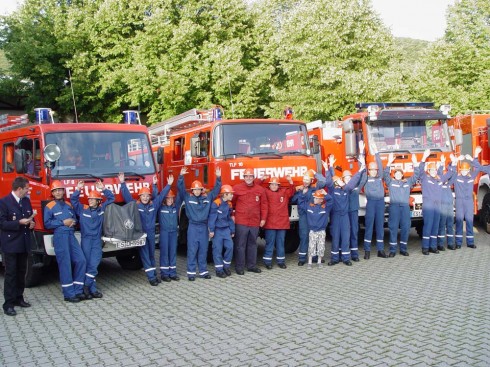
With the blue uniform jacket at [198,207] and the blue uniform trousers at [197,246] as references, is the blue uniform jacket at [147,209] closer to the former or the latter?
the blue uniform jacket at [198,207]

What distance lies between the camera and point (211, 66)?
22594mm

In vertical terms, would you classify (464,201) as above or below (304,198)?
below

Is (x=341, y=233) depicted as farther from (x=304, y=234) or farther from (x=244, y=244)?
(x=244, y=244)

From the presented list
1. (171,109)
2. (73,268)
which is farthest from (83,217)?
(171,109)

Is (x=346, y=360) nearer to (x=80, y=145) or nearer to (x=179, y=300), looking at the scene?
(x=179, y=300)

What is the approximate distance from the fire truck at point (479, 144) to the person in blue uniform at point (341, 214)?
11.0 feet

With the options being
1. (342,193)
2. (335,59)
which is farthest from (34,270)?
(335,59)

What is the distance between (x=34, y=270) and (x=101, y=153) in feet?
6.77

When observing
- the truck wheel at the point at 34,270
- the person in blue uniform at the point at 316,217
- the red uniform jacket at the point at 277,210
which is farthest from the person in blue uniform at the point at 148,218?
the person in blue uniform at the point at 316,217

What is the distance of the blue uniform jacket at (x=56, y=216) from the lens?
23.0ft

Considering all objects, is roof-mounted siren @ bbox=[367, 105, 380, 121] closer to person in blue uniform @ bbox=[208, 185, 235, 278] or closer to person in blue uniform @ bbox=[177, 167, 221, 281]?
person in blue uniform @ bbox=[208, 185, 235, 278]

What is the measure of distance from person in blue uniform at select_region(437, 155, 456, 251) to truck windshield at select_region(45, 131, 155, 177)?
5493 millimetres

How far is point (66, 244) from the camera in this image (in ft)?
23.2

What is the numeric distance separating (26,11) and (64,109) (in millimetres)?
4781
